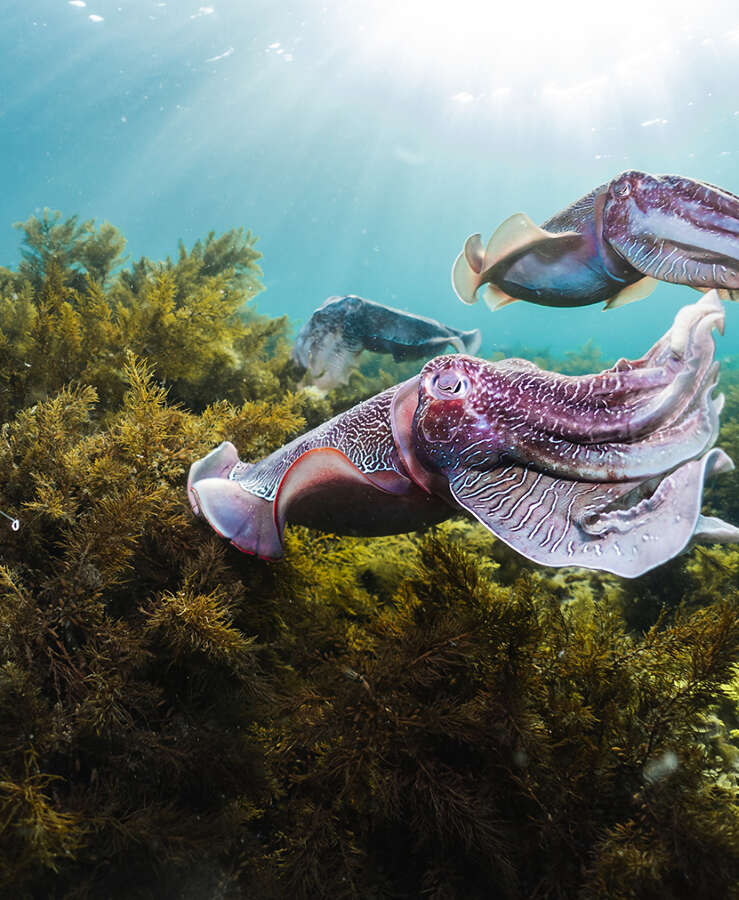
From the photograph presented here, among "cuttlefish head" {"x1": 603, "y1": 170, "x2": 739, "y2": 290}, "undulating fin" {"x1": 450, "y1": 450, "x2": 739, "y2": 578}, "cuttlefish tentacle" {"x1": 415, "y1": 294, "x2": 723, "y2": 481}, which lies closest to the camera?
"undulating fin" {"x1": 450, "y1": 450, "x2": 739, "y2": 578}

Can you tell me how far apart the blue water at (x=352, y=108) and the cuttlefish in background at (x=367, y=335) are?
7.69m

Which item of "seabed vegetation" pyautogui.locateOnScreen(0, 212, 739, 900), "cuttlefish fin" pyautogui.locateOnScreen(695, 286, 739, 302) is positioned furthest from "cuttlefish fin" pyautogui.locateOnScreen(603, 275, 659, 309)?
"seabed vegetation" pyautogui.locateOnScreen(0, 212, 739, 900)

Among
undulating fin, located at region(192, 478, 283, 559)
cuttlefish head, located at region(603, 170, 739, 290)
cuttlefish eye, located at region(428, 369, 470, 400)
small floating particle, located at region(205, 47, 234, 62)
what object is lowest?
undulating fin, located at region(192, 478, 283, 559)

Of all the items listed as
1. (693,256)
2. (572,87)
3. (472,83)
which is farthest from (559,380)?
(472,83)

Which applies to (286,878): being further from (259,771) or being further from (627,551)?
(627,551)

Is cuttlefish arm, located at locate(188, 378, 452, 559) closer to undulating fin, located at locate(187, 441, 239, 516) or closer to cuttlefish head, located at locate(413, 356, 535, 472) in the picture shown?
undulating fin, located at locate(187, 441, 239, 516)

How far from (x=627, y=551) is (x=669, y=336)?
29.4 inches

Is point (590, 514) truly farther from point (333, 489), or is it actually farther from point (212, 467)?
point (212, 467)

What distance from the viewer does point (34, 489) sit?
229 centimetres

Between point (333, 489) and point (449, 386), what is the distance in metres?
0.59

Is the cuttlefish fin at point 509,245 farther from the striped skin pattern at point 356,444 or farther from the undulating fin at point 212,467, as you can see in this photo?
the undulating fin at point 212,467

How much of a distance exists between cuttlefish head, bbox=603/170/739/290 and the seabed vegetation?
145 centimetres

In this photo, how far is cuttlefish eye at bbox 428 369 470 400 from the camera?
1.58 metres

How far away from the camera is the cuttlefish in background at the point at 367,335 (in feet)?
12.4
